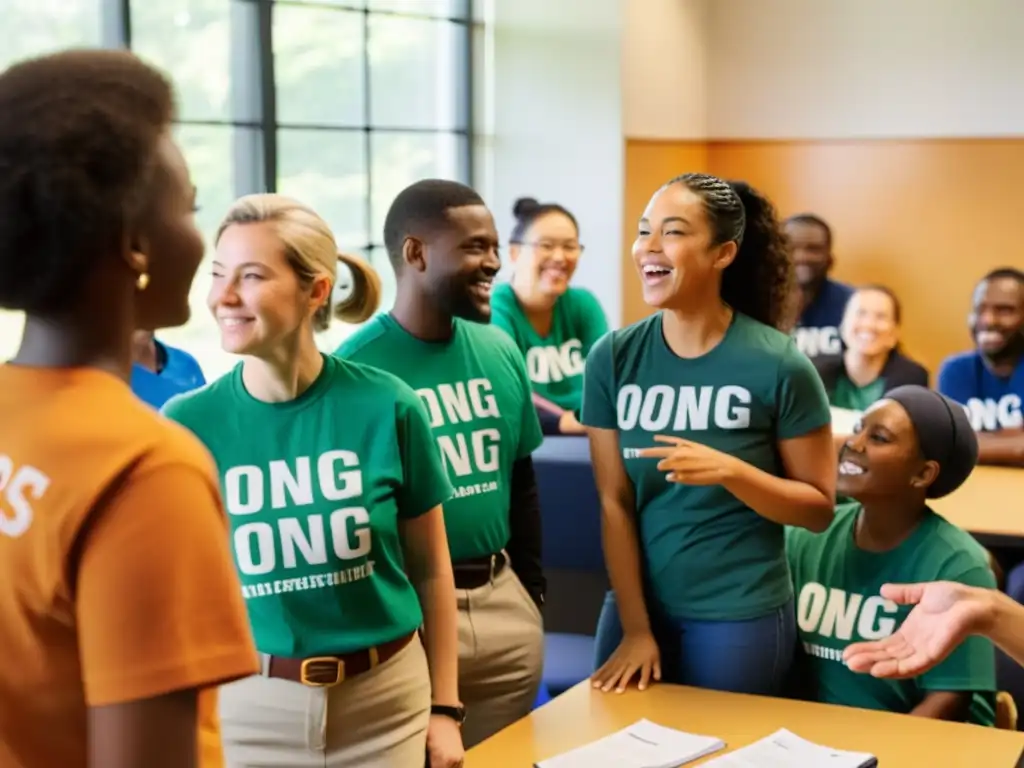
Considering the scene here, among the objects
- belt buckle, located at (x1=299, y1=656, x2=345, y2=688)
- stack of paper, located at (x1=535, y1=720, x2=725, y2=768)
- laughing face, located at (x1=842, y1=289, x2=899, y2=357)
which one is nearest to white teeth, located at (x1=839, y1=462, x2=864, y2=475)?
stack of paper, located at (x1=535, y1=720, x2=725, y2=768)

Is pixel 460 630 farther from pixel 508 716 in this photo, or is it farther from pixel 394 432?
pixel 394 432

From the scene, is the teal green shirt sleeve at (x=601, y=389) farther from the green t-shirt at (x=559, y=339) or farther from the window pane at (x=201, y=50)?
the window pane at (x=201, y=50)

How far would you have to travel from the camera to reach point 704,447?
85.0 inches

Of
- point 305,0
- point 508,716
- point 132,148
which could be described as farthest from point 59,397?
point 305,0

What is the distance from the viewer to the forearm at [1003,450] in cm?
421

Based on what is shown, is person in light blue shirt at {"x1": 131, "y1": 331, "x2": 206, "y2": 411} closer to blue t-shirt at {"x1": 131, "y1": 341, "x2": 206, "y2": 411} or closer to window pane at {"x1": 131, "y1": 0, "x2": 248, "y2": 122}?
blue t-shirt at {"x1": 131, "y1": 341, "x2": 206, "y2": 411}

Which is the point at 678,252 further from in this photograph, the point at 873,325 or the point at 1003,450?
the point at 873,325

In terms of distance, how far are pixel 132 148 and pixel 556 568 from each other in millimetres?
2990

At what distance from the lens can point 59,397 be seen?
85 centimetres

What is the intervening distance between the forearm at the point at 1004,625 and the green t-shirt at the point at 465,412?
85 cm

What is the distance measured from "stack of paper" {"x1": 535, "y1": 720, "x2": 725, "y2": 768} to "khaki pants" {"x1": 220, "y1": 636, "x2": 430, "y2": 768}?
9.7 inches

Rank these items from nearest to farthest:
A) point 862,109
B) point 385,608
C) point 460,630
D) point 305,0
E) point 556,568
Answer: point 385,608 < point 460,630 < point 556,568 < point 305,0 < point 862,109

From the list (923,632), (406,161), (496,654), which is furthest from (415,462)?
(406,161)

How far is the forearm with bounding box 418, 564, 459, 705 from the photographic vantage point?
192 cm
